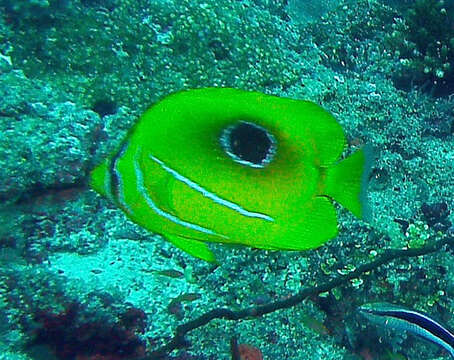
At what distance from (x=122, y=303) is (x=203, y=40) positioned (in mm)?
2683

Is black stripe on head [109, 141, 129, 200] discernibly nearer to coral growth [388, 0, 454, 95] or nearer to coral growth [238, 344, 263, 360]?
coral growth [238, 344, 263, 360]

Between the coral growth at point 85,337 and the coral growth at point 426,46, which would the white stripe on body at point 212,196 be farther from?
the coral growth at point 426,46

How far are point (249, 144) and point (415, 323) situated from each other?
1983 mm

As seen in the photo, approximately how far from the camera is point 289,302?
303 cm

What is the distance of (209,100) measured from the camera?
1.40m

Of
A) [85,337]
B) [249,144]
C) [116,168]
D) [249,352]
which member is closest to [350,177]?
[249,144]

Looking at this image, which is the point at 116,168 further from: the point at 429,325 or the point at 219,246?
the point at 429,325

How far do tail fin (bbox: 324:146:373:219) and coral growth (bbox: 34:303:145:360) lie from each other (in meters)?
1.88

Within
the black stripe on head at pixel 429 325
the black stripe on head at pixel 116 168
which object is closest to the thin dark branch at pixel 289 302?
the black stripe on head at pixel 429 325

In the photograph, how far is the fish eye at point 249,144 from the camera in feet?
4.59

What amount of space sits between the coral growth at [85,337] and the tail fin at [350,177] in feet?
6.18

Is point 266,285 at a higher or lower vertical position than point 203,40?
lower

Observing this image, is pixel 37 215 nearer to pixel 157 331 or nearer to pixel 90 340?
pixel 90 340

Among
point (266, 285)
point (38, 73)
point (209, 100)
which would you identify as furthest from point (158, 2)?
point (209, 100)
